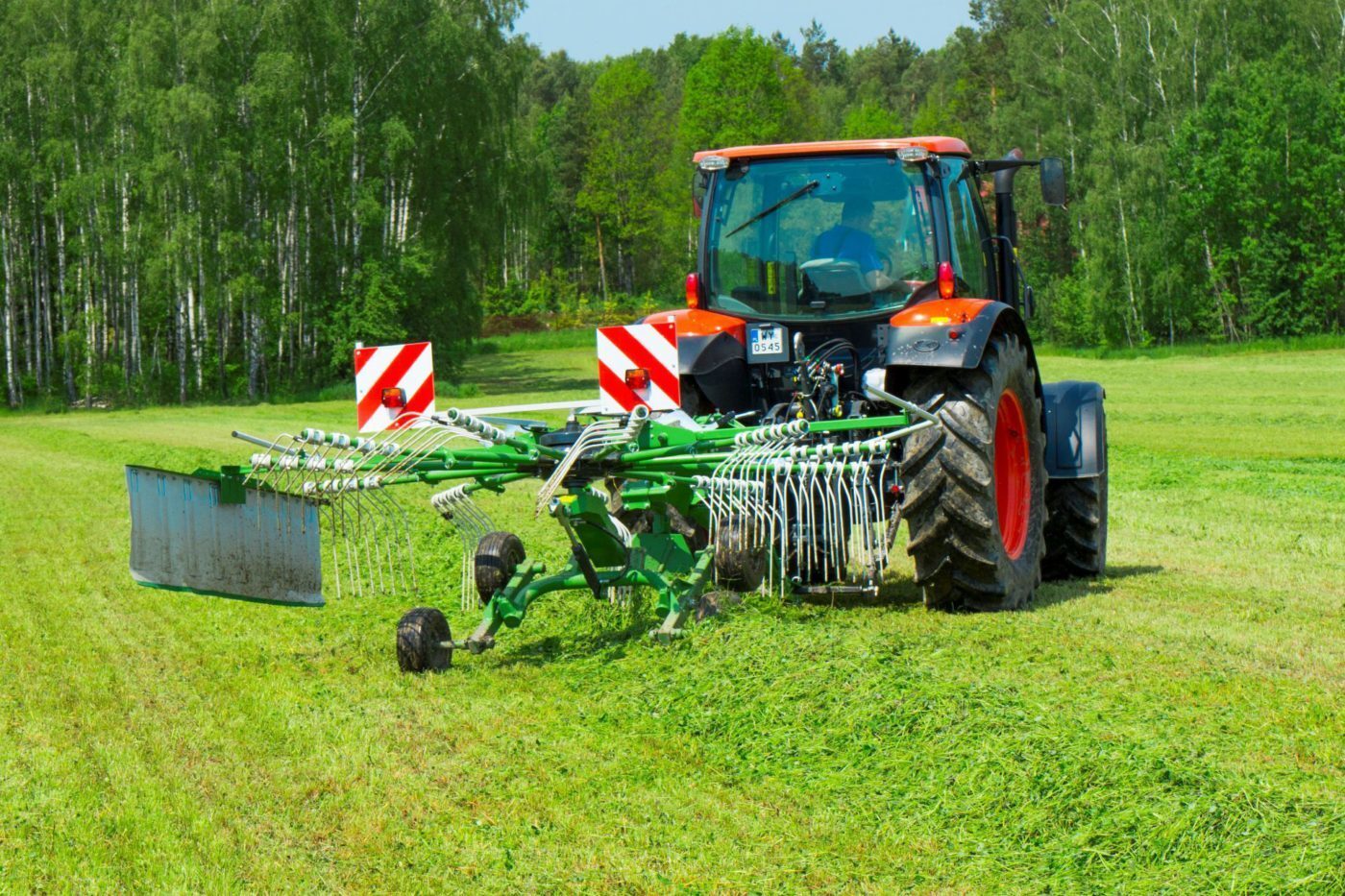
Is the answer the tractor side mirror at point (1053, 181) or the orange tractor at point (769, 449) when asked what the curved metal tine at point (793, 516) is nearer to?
the orange tractor at point (769, 449)

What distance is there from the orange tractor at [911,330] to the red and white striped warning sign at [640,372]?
0.65 m

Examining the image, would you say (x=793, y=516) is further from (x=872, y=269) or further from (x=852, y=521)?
(x=872, y=269)

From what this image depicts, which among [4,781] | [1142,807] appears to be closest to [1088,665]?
[1142,807]

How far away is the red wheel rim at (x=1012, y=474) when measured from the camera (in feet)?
23.7

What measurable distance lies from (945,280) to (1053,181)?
29.2 inches

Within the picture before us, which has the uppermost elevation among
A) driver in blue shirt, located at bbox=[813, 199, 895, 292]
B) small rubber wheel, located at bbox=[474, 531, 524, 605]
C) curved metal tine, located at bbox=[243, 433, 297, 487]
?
driver in blue shirt, located at bbox=[813, 199, 895, 292]

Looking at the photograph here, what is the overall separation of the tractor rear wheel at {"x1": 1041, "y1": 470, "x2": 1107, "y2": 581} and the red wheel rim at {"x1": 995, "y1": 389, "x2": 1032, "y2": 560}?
0.61m

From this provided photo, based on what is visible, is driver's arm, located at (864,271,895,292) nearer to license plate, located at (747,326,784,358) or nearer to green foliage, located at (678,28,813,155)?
license plate, located at (747,326,784,358)

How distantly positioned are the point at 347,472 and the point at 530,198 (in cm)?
3267

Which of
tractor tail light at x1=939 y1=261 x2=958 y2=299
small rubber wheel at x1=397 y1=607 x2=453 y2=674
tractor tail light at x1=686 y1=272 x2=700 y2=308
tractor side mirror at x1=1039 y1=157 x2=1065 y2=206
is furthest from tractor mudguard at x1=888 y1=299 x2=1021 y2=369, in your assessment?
A: small rubber wheel at x1=397 y1=607 x2=453 y2=674

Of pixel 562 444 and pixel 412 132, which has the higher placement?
pixel 412 132

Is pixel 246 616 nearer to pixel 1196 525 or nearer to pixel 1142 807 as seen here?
pixel 1142 807

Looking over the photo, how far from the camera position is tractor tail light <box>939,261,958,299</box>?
7.20 metres

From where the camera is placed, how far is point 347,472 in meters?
6.12
